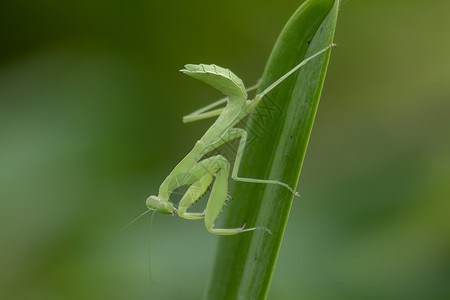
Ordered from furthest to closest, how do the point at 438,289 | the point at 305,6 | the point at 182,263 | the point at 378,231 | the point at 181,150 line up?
the point at 181,150, the point at 182,263, the point at 378,231, the point at 438,289, the point at 305,6

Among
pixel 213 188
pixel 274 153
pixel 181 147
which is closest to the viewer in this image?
pixel 274 153

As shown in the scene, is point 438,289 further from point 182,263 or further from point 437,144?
point 182,263

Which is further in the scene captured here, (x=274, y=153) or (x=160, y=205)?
(x=160, y=205)

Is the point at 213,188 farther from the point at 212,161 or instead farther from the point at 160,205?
the point at 160,205

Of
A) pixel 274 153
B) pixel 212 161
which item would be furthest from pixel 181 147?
pixel 274 153

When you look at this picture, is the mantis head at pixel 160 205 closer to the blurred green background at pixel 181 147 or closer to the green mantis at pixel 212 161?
the green mantis at pixel 212 161

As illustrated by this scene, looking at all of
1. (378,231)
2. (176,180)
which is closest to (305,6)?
(176,180)

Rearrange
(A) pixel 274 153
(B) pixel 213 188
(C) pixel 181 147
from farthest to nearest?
(C) pixel 181 147 < (B) pixel 213 188 < (A) pixel 274 153

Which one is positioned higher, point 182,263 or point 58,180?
point 58,180
